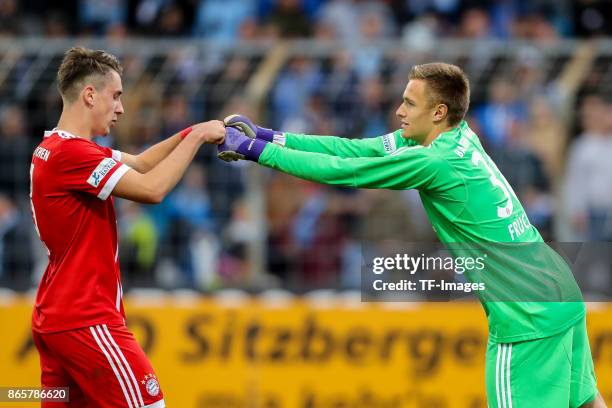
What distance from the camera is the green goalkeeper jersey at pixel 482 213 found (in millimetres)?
5965

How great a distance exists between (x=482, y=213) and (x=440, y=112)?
0.58 meters

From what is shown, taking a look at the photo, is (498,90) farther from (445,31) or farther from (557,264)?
(557,264)

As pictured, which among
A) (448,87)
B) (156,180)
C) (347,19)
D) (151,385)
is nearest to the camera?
(156,180)

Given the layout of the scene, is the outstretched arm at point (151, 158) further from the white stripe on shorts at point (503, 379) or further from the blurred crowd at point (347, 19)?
the blurred crowd at point (347, 19)

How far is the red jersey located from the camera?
19.1 feet

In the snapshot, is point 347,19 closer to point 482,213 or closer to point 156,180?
point 482,213

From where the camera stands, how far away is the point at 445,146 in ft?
19.9

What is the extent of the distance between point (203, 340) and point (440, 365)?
6.61 ft

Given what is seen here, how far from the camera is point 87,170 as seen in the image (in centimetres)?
582

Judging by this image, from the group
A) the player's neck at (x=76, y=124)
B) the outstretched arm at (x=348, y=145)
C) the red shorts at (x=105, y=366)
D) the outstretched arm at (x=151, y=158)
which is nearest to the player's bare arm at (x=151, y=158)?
→ the outstretched arm at (x=151, y=158)

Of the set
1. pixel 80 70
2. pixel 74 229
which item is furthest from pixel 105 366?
pixel 80 70

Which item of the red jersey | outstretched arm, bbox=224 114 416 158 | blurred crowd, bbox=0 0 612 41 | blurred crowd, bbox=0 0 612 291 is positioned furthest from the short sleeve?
blurred crowd, bbox=0 0 612 41

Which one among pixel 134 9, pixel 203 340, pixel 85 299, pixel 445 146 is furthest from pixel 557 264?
pixel 134 9

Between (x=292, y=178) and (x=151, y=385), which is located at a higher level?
(x=292, y=178)
